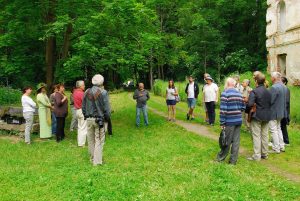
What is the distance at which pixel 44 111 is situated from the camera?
534 inches

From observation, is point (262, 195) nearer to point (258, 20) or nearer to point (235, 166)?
point (235, 166)

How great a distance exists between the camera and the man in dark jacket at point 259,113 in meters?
9.85

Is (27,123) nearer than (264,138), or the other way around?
(264,138)

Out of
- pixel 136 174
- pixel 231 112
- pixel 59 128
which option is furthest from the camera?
pixel 59 128

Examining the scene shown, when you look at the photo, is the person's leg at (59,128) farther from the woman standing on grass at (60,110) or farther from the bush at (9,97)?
the bush at (9,97)

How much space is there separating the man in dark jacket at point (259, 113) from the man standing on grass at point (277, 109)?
66 cm

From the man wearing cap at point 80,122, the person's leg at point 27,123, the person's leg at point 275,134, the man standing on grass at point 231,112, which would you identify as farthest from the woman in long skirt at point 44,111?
the person's leg at point 275,134

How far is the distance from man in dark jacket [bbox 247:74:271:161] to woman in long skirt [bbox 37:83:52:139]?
7.03m

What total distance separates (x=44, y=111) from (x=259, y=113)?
738cm

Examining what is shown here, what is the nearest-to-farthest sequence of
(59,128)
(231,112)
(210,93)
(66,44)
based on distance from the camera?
(231,112)
(59,128)
(210,93)
(66,44)

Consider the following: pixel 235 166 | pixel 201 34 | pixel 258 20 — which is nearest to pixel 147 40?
pixel 235 166

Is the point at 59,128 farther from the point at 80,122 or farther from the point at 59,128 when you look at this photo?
the point at 80,122

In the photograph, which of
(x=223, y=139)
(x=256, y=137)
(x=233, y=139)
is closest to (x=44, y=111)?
(x=223, y=139)

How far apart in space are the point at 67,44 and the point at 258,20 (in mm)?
28874
